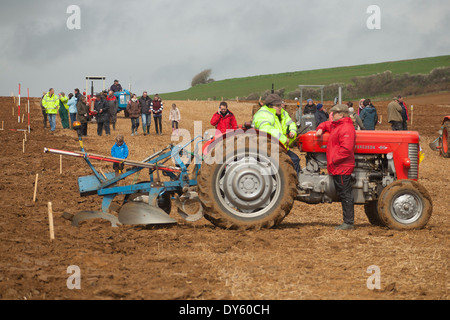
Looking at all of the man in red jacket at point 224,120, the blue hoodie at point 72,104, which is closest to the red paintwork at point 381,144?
the man in red jacket at point 224,120

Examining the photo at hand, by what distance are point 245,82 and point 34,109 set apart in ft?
172

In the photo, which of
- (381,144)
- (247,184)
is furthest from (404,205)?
(247,184)

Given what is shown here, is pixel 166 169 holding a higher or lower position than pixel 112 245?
higher

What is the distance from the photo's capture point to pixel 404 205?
7887 millimetres

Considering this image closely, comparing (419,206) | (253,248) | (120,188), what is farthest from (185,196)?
(419,206)

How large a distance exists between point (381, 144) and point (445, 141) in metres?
12.7

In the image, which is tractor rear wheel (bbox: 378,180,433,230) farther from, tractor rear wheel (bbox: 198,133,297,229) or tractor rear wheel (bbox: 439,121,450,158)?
tractor rear wheel (bbox: 439,121,450,158)

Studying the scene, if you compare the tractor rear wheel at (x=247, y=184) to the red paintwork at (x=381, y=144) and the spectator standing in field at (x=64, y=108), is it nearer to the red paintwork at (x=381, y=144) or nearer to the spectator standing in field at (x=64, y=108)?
the red paintwork at (x=381, y=144)

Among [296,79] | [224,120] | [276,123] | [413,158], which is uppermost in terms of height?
[296,79]

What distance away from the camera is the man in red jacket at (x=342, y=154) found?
7777 mm

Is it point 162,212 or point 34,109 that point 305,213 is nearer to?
point 162,212

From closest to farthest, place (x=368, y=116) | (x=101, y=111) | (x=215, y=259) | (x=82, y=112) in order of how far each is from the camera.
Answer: (x=215, y=259)
(x=368, y=116)
(x=82, y=112)
(x=101, y=111)

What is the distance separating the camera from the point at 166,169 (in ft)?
27.0

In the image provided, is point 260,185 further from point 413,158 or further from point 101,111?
point 101,111
